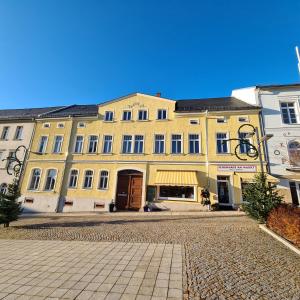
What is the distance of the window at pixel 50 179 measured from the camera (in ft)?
68.9

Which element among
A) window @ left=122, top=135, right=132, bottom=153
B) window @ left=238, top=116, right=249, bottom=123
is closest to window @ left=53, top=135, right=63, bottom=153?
window @ left=122, top=135, right=132, bottom=153

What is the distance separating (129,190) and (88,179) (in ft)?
15.5

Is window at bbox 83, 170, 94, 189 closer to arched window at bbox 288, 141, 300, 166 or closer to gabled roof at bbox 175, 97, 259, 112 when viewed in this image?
gabled roof at bbox 175, 97, 259, 112

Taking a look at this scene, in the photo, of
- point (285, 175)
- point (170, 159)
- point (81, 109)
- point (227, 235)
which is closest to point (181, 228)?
point (227, 235)

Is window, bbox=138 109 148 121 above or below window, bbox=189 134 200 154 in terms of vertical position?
above

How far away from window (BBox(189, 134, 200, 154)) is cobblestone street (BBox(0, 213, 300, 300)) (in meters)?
10.2

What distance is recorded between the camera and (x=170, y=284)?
4523 millimetres

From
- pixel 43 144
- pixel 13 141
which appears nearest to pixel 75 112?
pixel 43 144

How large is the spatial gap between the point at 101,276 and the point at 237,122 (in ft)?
60.7

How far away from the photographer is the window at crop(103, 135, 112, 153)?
69.5 ft

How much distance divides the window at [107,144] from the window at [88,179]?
9.34ft

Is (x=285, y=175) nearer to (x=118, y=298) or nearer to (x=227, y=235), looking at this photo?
(x=227, y=235)

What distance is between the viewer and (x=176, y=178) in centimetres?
1806

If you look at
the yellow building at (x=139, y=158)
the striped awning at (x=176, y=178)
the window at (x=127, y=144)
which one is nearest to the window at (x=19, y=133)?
the yellow building at (x=139, y=158)
